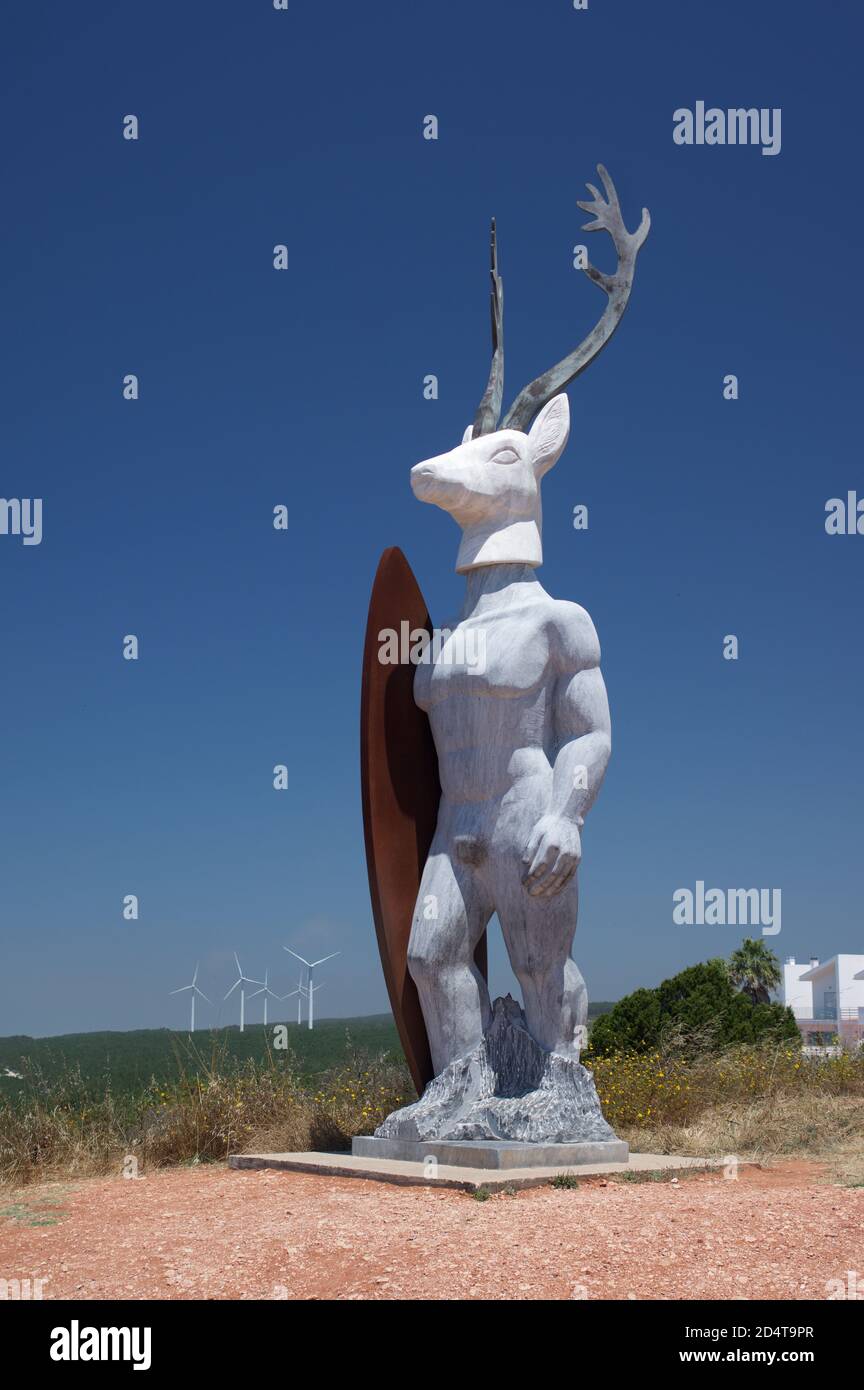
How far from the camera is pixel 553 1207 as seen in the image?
5781mm

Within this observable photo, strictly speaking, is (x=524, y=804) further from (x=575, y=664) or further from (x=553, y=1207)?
(x=553, y=1207)

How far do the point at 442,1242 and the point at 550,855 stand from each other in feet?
8.42

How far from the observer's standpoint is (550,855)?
7.09 metres

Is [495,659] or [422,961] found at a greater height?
[495,659]

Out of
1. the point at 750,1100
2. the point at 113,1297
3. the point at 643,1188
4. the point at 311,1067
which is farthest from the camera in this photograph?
the point at 311,1067

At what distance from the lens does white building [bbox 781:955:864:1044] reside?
1935 inches

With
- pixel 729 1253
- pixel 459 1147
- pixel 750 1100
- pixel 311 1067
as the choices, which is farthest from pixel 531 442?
pixel 311 1067

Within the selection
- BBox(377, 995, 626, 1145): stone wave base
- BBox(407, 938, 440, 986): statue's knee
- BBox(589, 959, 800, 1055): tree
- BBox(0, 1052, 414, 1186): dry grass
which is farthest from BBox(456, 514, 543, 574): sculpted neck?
BBox(589, 959, 800, 1055): tree

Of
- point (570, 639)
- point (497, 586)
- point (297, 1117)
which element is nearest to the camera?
point (570, 639)

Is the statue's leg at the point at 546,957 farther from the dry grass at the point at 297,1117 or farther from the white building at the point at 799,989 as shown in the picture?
the white building at the point at 799,989

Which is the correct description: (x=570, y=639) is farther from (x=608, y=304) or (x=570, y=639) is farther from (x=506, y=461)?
(x=608, y=304)

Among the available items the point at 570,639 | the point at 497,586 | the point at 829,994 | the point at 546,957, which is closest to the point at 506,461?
the point at 497,586

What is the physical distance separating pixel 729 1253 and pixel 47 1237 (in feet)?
9.25

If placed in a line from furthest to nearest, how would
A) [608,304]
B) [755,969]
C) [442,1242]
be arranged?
[755,969] → [608,304] → [442,1242]
